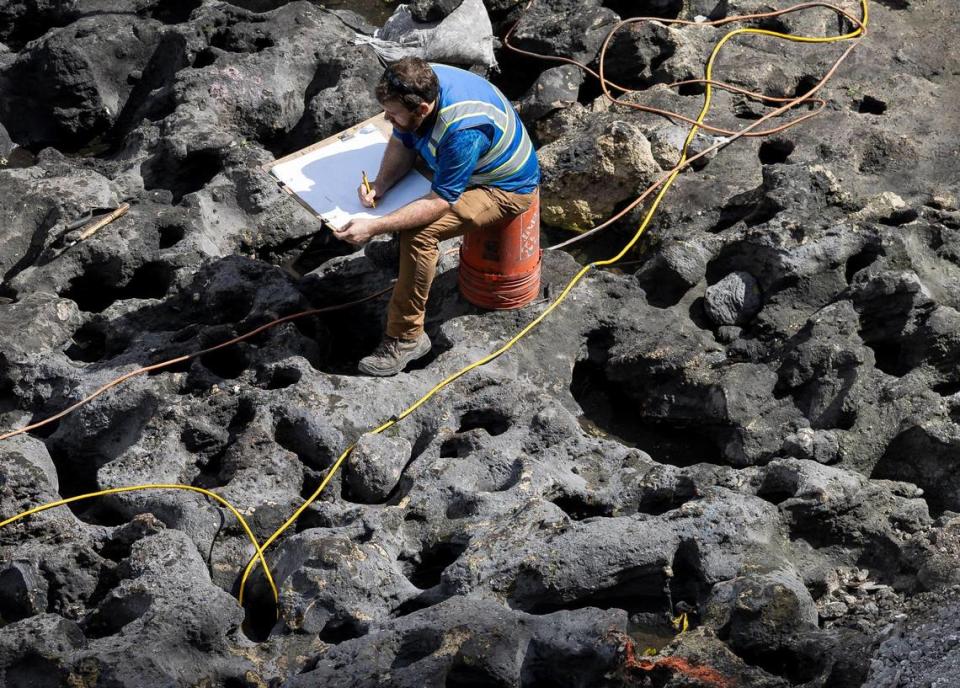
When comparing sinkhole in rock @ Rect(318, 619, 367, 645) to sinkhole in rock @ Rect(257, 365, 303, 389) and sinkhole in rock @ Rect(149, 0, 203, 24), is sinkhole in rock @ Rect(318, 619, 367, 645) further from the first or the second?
sinkhole in rock @ Rect(149, 0, 203, 24)

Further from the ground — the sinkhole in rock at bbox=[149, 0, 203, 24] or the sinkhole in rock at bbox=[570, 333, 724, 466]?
the sinkhole in rock at bbox=[149, 0, 203, 24]

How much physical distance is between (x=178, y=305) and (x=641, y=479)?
2602 millimetres

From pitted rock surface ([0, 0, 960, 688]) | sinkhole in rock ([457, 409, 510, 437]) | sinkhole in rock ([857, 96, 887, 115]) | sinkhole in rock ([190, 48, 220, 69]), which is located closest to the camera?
pitted rock surface ([0, 0, 960, 688])

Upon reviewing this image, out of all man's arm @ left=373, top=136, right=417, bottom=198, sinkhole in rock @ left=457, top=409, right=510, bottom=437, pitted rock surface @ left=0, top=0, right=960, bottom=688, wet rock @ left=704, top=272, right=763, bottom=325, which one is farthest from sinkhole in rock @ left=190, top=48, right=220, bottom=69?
wet rock @ left=704, top=272, right=763, bottom=325

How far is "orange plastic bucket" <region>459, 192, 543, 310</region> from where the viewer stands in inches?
228

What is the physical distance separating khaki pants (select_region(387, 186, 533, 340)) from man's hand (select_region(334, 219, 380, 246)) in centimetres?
19

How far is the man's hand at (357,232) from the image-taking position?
17.5 feet

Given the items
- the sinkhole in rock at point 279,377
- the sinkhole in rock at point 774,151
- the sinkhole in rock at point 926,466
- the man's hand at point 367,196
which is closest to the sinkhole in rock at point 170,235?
the sinkhole in rock at point 279,377

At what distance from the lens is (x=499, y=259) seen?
589cm

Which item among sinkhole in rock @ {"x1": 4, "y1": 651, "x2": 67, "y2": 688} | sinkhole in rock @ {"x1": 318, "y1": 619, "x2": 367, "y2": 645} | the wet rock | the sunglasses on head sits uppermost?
the sunglasses on head

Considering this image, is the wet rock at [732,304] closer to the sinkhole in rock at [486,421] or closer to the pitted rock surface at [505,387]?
the pitted rock surface at [505,387]

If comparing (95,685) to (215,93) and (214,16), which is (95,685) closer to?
(215,93)

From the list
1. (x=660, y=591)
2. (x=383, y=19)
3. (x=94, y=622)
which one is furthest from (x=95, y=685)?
(x=383, y=19)

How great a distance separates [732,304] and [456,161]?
1.76 m
